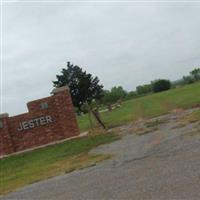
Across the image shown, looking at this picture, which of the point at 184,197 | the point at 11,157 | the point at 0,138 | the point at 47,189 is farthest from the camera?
the point at 0,138

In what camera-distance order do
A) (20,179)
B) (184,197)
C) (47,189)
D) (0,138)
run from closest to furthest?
(184,197) < (47,189) < (20,179) < (0,138)

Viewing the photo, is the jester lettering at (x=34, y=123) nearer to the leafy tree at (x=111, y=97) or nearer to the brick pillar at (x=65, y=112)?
the brick pillar at (x=65, y=112)

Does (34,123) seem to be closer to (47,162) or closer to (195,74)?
(47,162)

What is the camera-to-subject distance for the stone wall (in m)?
23.0

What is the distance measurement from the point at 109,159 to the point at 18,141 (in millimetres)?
11696

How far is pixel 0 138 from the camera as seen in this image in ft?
75.7

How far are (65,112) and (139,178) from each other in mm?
14862

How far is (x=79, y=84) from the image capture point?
3062cm

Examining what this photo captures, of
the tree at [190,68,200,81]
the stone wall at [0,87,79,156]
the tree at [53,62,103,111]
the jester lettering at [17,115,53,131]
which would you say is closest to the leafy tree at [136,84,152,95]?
the tree at [190,68,200,81]

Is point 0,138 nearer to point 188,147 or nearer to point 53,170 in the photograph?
point 53,170

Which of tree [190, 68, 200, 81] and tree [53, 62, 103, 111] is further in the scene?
tree [190, 68, 200, 81]

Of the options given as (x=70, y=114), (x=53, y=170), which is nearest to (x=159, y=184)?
(x=53, y=170)

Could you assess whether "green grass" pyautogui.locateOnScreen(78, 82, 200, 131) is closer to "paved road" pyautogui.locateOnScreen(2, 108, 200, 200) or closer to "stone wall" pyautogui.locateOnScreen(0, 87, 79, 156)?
"stone wall" pyautogui.locateOnScreen(0, 87, 79, 156)

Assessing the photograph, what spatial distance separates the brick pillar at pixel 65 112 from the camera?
23141 millimetres
